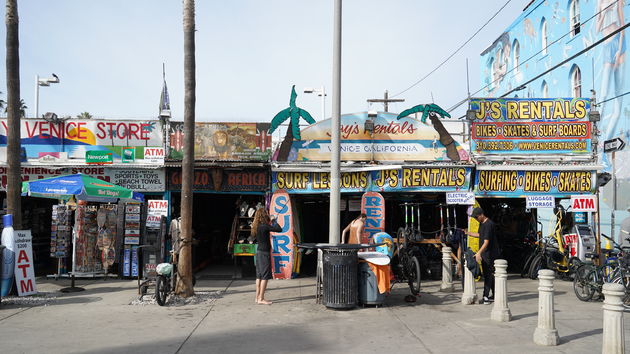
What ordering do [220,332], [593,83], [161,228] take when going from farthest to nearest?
1. [593,83]
2. [161,228]
3. [220,332]

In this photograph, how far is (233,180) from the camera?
1413 centimetres

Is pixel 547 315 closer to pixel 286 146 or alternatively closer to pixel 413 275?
pixel 413 275

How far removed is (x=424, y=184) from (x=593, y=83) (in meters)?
12.7

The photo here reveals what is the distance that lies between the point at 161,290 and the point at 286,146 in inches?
223

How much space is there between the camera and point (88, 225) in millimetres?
13203

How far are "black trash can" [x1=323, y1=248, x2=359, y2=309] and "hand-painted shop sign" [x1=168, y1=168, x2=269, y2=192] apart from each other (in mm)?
5122

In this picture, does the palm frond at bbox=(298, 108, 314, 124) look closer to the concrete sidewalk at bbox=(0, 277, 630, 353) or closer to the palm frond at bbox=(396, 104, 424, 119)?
the palm frond at bbox=(396, 104, 424, 119)

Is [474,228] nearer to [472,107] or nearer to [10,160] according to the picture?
[472,107]

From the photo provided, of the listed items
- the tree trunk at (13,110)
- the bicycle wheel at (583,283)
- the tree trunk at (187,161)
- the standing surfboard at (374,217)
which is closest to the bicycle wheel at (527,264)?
the bicycle wheel at (583,283)

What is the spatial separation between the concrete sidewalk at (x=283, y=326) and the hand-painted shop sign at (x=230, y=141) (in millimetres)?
4316

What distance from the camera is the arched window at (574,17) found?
78.0ft

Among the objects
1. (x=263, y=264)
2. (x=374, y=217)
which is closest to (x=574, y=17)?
(x=374, y=217)

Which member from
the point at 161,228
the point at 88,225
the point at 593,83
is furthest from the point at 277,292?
the point at 593,83

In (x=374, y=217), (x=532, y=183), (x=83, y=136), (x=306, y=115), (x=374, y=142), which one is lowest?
(x=374, y=217)
